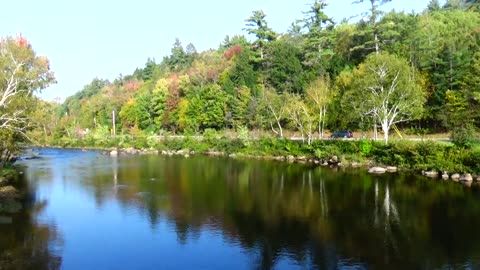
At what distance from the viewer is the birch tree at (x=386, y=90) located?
1478 inches

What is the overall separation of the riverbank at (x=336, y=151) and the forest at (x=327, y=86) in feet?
4.79

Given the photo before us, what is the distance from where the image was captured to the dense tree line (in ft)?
126

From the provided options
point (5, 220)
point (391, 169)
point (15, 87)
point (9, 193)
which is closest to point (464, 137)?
point (391, 169)

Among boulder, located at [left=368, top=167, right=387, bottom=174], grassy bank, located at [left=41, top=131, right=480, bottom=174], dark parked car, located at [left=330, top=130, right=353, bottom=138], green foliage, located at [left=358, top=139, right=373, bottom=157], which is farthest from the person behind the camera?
dark parked car, located at [left=330, top=130, right=353, bottom=138]

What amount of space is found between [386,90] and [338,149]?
20.2ft

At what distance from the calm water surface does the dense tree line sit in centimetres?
780

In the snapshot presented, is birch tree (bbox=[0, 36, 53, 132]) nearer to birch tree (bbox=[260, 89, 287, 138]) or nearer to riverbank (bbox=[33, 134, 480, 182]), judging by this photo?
riverbank (bbox=[33, 134, 480, 182])

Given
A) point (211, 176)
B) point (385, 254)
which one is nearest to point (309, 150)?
point (211, 176)

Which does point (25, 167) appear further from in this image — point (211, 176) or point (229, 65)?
point (229, 65)

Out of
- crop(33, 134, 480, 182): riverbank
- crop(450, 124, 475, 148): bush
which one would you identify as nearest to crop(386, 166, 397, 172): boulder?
crop(33, 134, 480, 182): riverbank

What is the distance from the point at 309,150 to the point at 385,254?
27.2 metres

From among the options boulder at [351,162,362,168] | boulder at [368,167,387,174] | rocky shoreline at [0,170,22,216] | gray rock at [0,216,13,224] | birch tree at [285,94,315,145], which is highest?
birch tree at [285,94,315,145]

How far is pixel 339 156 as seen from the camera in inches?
1518

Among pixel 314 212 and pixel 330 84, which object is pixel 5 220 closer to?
pixel 314 212
